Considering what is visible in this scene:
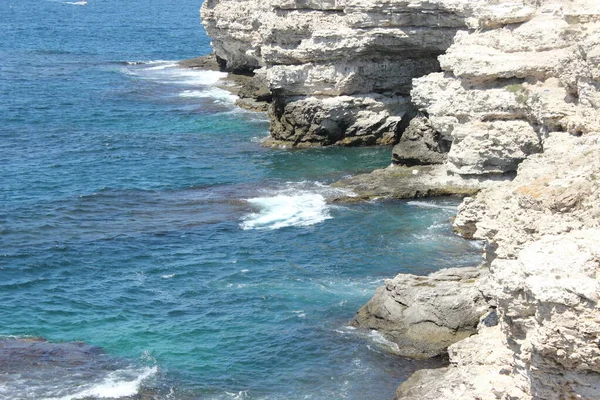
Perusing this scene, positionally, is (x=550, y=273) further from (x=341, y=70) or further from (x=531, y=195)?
(x=341, y=70)

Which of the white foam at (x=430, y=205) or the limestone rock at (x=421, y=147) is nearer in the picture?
the white foam at (x=430, y=205)

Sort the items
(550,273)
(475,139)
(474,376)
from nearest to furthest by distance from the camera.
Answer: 1. (550,273)
2. (474,376)
3. (475,139)

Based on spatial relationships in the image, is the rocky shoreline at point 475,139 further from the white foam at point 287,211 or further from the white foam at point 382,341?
the white foam at point 287,211

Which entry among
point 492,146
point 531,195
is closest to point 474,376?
point 531,195

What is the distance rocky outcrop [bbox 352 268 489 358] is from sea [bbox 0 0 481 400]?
0.60 metres

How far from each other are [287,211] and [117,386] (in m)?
19.8

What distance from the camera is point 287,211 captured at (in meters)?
48.5

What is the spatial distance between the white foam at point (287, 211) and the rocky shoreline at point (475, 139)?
216 centimetres

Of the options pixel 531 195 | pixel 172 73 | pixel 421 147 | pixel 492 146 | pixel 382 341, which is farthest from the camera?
pixel 172 73

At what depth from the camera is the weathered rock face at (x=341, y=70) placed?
193ft

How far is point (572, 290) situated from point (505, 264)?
2873mm

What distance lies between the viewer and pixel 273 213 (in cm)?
4838

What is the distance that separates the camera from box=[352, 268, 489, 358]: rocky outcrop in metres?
31.0

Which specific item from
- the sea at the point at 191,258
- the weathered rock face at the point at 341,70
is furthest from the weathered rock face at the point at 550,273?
the weathered rock face at the point at 341,70
